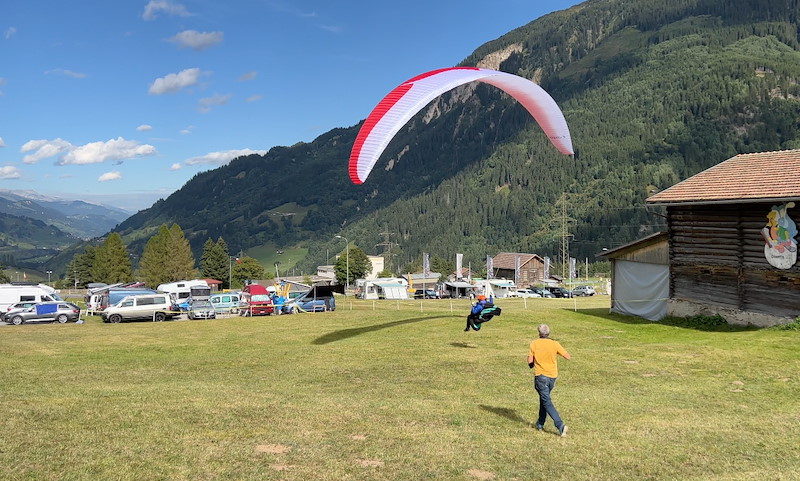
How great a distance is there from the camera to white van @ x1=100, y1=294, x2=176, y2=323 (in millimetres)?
38438

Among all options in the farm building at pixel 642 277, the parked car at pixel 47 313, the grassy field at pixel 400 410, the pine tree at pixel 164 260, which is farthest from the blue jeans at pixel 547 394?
the pine tree at pixel 164 260

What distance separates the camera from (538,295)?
7919 cm

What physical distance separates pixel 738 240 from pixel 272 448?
24921 millimetres

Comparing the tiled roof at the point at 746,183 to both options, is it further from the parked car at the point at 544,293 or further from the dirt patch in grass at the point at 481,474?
the parked car at the point at 544,293

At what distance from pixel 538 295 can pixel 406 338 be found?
56.1 metres

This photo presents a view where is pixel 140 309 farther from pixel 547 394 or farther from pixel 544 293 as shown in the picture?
pixel 544 293

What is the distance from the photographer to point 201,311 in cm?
4038

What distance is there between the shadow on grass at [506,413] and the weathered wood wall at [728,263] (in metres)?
18.4

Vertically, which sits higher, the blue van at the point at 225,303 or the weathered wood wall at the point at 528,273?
→ the weathered wood wall at the point at 528,273

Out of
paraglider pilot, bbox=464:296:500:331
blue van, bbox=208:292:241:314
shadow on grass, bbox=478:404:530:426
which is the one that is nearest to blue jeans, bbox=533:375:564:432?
shadow on grass, bbox=478:404:530:426

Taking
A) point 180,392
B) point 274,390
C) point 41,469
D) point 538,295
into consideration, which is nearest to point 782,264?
point 274,390

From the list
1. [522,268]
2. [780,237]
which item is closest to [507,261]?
[522,268]

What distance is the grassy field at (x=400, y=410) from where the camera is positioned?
9.55m

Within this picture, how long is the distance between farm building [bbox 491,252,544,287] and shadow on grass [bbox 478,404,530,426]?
4432 inches
